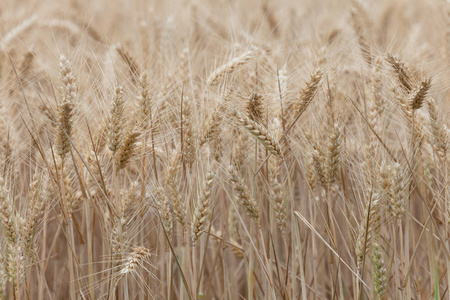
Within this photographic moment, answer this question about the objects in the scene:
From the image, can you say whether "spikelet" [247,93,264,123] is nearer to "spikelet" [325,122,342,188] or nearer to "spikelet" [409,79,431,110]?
"spikelet" [325,122,342,188]

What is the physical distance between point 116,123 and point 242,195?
46 centimetres

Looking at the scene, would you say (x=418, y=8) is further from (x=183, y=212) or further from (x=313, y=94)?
(x=183, y=212)

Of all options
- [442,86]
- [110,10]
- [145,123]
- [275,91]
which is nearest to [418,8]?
[110,10]

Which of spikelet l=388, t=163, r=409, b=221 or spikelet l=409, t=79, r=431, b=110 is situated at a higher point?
spikelet l=409, t=79, r=431, b=110

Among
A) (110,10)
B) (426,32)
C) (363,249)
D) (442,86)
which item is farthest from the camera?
(110,10)

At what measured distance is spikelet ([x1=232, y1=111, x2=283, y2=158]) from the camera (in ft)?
4.83

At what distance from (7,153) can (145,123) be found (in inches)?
21.4

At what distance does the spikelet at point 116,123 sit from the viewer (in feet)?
5.02

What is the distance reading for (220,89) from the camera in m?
1.85

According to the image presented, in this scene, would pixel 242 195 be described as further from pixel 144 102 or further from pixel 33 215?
pixel 33 215

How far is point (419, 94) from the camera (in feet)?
4.99

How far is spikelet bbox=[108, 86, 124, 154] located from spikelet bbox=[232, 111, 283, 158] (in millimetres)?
367

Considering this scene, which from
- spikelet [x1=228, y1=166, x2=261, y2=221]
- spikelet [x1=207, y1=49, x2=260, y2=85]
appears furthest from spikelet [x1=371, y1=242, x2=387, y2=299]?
spikelet [x1=207, y1=49, x2=260, y2=85]

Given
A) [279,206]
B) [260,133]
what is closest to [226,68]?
[260,133]
